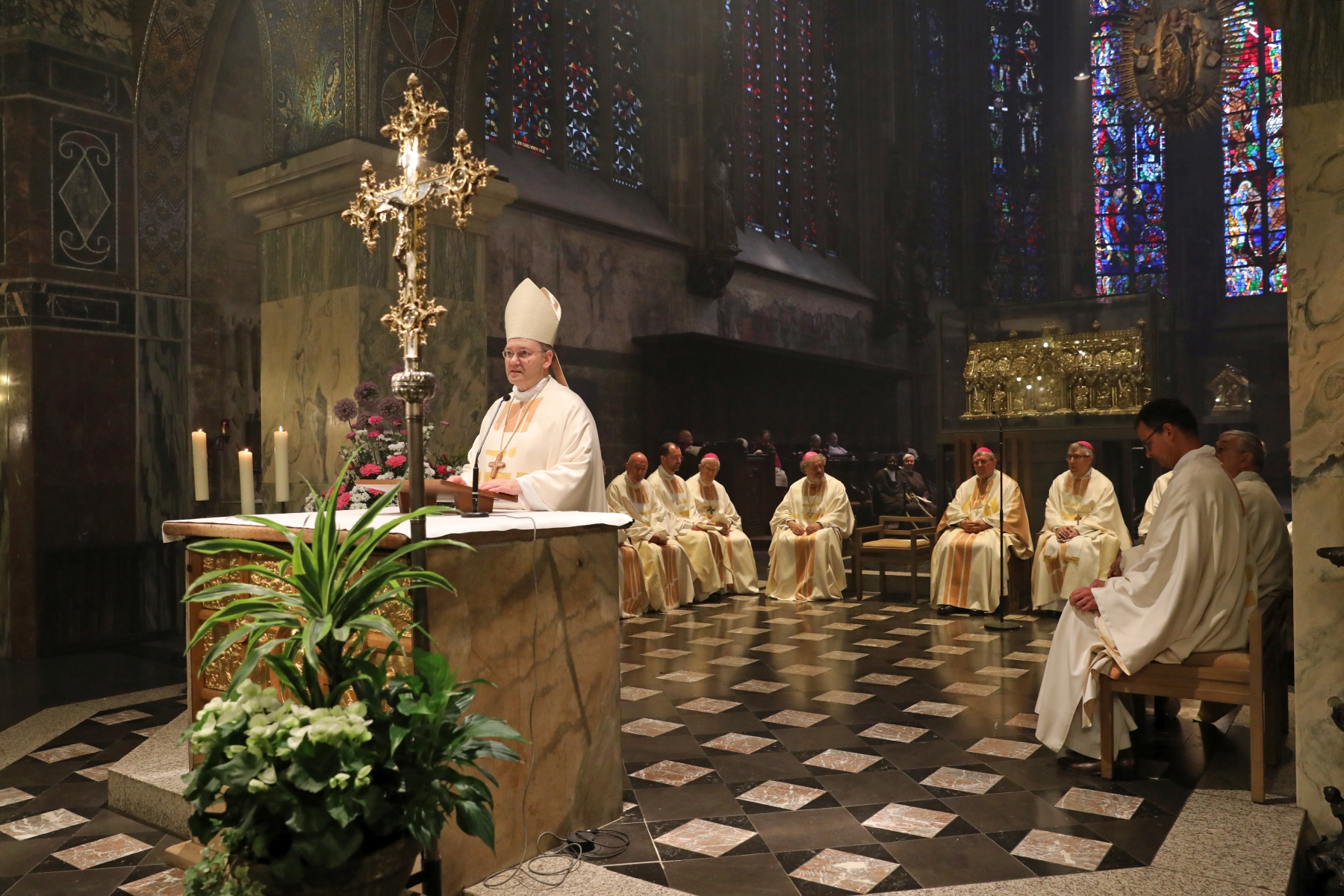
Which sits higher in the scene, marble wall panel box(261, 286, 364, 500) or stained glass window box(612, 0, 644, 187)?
stained glass window box(612, 0, 644, 187)

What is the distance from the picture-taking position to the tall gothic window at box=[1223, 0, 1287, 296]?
67.1ft

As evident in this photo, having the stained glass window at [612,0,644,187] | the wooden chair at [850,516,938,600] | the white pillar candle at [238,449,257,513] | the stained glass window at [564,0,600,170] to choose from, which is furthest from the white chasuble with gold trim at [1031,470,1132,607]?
the stained glass window at [612,0,644,187]

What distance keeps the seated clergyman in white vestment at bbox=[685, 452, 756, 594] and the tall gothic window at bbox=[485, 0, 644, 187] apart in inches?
207

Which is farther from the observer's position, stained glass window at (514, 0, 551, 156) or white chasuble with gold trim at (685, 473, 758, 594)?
stained glass window at (514, 0, 551, 156)

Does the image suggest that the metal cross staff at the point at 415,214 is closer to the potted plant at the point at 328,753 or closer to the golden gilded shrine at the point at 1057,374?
the potted plant at the point at 328,753

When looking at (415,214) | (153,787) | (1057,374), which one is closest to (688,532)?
(1057,374)

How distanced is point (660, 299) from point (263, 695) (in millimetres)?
12862

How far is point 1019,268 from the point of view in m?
22.9

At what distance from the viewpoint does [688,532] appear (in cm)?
938

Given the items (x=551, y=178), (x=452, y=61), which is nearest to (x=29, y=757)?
(x=452, y=61)

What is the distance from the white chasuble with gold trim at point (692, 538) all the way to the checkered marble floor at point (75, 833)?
527cm

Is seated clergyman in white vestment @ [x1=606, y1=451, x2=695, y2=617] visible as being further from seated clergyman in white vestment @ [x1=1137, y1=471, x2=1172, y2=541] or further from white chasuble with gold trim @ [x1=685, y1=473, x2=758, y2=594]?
seated clergyman in white vestment @ [x1=1137, y1=471, x2=1172, y2=541]

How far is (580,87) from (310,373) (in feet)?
27.5

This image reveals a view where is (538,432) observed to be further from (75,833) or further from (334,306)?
(334,306)
